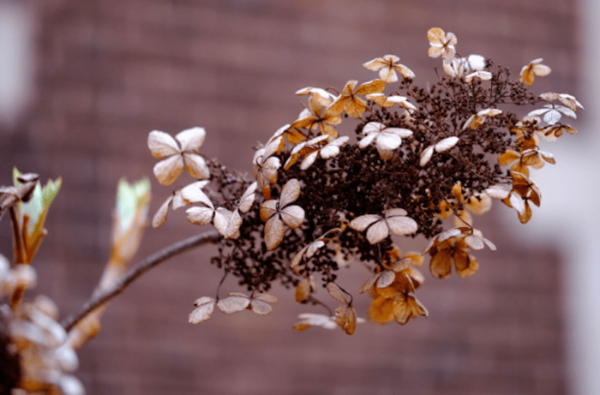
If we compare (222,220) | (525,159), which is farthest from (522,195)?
(222,220)

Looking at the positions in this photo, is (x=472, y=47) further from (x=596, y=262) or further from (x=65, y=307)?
(x=65, y=307)

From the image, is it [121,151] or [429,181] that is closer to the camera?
[429,181]

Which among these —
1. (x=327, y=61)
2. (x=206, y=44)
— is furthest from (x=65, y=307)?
(x=327, y=61)

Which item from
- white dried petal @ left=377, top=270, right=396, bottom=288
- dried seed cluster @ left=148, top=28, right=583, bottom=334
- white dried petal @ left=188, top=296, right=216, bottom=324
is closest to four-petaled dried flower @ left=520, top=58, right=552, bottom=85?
dried seed cluster @ left=148, top=28, right=583, bottom=334

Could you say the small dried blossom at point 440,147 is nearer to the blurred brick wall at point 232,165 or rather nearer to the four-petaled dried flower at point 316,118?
the four-petaled dried flower at point 316,118

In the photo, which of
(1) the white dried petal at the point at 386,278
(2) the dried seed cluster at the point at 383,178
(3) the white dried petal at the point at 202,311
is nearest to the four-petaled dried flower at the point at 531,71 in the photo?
(2) the dried seed cluster at the point at 383,178

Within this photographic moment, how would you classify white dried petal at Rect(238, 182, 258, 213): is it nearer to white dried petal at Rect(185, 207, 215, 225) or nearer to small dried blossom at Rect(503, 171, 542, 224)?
white dried petal at Rect(185, 207, 215, 225)

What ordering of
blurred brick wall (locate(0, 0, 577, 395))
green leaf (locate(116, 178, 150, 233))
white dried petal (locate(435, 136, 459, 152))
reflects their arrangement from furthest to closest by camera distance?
blurred brick wall (locate(0, 0, 577, 395)), green leaf (locate(116, 178, 150, 233)), white dried petal (locate(435, 136, 459, 152))

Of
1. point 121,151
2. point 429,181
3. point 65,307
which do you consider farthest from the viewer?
point 121,151
